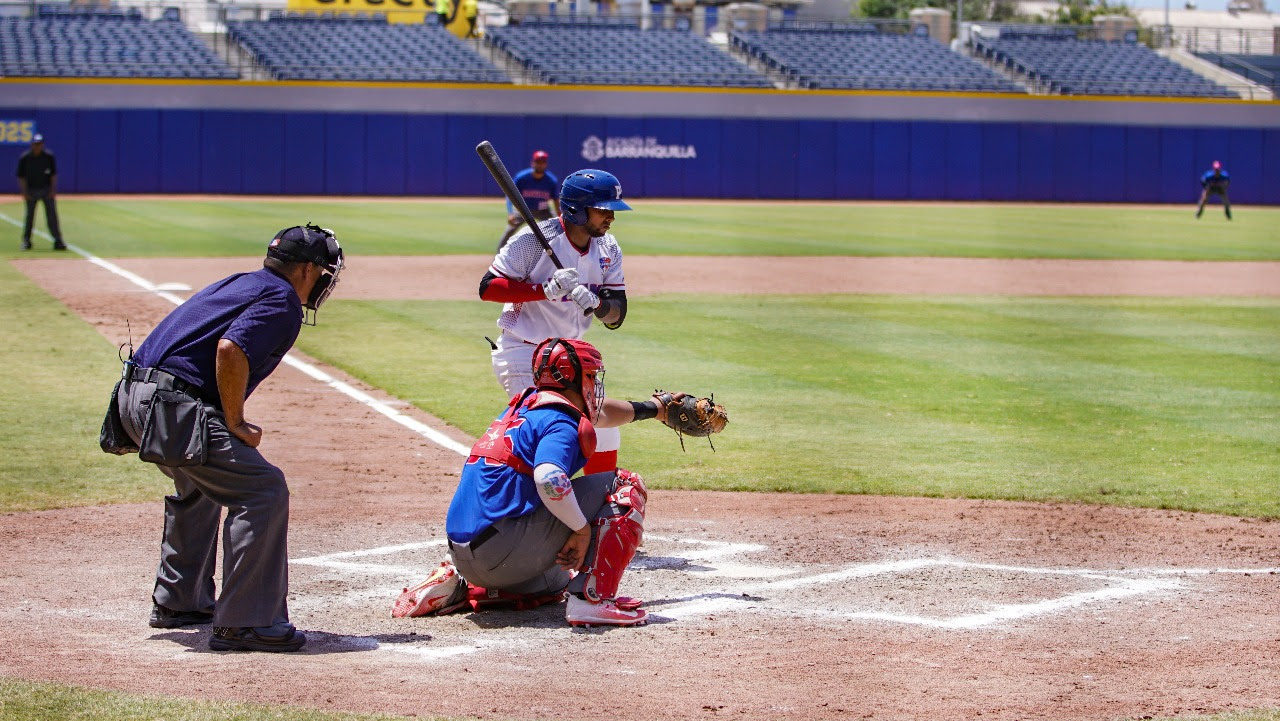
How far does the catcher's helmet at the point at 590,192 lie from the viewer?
6531 mm

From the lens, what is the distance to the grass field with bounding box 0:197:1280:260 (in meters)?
25.8

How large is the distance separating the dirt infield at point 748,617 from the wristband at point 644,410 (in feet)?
2.55

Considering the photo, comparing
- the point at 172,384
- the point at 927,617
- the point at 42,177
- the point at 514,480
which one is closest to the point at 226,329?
the point at 172,384

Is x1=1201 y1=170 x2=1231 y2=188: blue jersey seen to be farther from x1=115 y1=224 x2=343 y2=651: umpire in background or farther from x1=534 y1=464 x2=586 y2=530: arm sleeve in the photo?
x1=115 y1=224 x2=343 y2=651: umpire in background

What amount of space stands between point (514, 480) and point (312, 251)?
3.81 ft

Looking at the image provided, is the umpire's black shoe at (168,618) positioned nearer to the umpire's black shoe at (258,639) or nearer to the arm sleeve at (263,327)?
the umpire's black shoe at (258,639)

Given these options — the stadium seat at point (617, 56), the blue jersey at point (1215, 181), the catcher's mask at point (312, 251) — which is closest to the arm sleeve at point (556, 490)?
the catcher's mask at point (312, 251)

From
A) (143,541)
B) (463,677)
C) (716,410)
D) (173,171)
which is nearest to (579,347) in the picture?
(716,410)

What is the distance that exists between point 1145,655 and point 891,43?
48756 mm

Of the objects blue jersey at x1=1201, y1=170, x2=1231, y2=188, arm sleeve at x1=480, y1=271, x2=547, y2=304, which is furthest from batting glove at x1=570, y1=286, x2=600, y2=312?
blue jersey at x1=1201, y1=170, x2=1231, y2=188

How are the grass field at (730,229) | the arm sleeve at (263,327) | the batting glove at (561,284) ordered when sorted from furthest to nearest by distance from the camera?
the grass field at (730,229)
the batting glove at (561,284)
the arm sleeve at (263,327)

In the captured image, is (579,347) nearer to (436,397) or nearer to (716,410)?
(716,410)

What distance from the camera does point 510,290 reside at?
6590mm

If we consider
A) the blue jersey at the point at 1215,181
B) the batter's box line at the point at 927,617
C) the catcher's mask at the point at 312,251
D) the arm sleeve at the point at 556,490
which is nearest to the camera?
the catcher's mask at the point at 312,251
